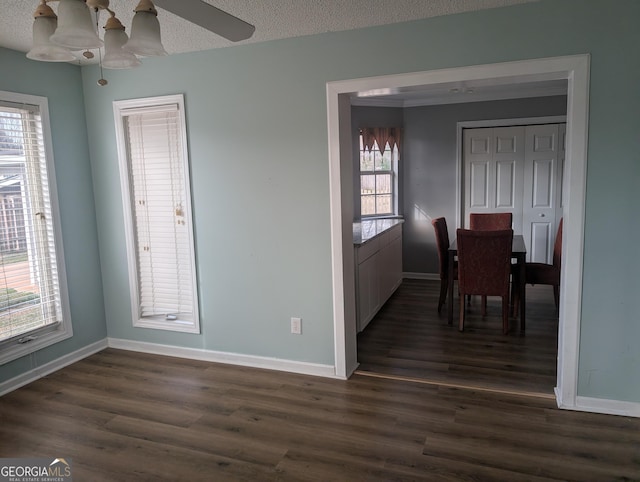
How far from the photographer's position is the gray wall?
589 cm

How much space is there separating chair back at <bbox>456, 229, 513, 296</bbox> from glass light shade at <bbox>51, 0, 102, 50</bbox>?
10.7ft

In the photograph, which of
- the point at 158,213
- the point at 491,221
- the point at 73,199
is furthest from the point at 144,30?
the point at 491,221

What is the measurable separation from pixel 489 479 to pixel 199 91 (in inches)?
122

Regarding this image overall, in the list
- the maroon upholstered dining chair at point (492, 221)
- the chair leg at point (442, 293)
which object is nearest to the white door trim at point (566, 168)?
the chair leg at point (442, 293)

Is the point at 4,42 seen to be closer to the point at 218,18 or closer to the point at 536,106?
the point at 218,18

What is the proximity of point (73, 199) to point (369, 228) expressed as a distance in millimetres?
2856

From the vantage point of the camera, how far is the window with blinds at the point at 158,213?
372 cm

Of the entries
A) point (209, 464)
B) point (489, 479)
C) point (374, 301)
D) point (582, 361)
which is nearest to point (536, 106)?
point (374, 301)

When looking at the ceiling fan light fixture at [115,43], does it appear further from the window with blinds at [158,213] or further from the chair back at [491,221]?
the chair back at [491,221]

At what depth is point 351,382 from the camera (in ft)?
10.9

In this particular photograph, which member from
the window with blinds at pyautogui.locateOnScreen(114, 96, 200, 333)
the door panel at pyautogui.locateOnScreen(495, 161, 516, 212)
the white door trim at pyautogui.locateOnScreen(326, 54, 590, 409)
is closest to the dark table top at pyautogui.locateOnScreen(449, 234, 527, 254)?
the door panel at pyautogui.locateOnScreen(495, 161, 516, 212)

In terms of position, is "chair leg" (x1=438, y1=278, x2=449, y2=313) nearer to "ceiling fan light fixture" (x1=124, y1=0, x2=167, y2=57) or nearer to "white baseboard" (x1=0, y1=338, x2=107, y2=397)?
"white baseboard" (x1=0, y1=338, x2=107, y2=397)

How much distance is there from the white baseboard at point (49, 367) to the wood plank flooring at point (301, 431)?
0.28ft

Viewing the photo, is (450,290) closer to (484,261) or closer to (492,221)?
(484,261)
